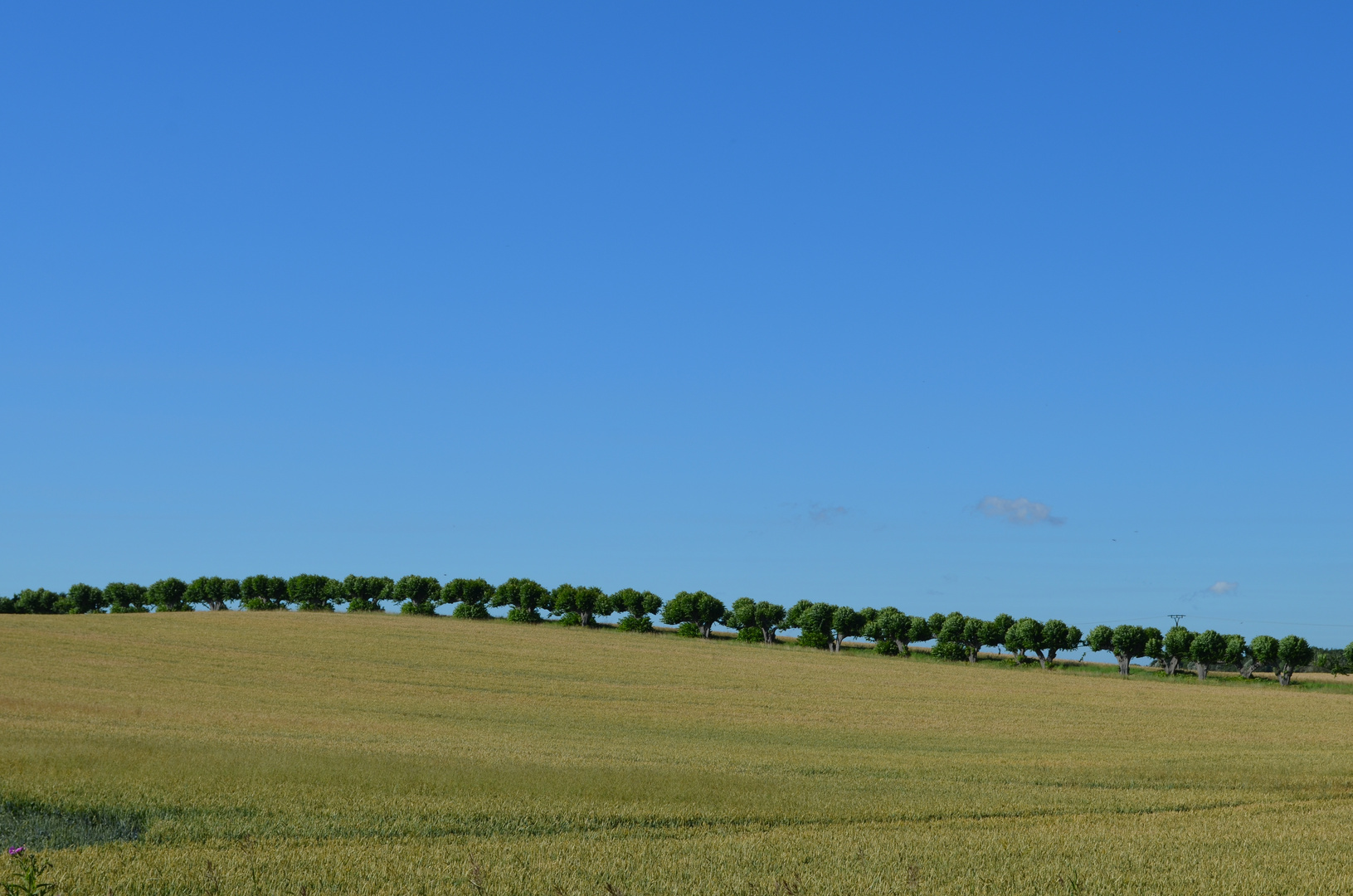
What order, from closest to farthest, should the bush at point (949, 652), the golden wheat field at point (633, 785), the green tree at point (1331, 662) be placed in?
the golden wheat field at point (633, 785) < the bush at point (949, 652) < the green tree at point (1331, 662)

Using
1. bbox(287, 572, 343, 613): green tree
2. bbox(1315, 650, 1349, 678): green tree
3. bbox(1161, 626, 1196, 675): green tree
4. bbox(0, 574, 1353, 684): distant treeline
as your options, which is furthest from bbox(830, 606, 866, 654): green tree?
bbox(287, 572, 343, 613): green tree

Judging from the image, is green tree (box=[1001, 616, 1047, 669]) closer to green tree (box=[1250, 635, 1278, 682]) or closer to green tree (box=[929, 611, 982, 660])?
green tree (box=[929, 611, 982, 660])

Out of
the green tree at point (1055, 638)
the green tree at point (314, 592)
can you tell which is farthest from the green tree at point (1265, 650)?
the green tree at point (314, 592)

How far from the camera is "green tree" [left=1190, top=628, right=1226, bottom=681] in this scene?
11269cm

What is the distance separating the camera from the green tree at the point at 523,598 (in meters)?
119

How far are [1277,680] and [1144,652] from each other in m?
14.3

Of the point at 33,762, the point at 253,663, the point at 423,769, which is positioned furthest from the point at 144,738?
the point at 253,663

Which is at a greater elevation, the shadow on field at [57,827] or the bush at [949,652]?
the shadow on field at [57,827]

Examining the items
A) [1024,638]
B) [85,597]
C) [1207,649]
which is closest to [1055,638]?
[1024,638]

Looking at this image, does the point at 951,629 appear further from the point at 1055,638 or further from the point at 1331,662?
the point at 1331,662

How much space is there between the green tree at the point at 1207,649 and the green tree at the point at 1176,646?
455mm

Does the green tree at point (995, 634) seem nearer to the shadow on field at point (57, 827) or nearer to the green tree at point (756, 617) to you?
the green tree at point (756, 617)

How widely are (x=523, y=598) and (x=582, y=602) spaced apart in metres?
10.3

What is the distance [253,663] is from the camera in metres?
63.5
